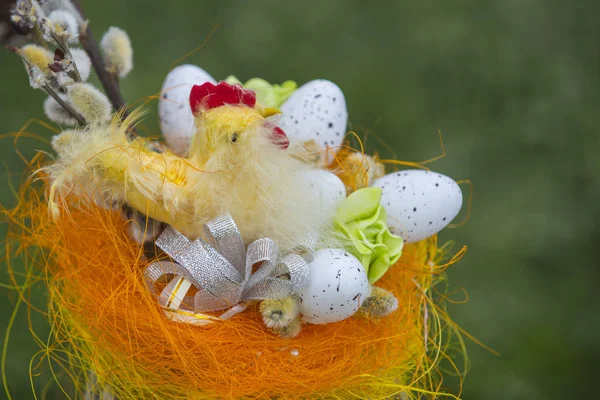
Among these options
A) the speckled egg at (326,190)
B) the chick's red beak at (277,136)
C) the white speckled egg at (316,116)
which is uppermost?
the chick's red beak at (277,136)

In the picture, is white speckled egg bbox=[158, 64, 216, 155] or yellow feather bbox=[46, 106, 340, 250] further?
white speckled egg bbox=[158, 64, 216, 155]

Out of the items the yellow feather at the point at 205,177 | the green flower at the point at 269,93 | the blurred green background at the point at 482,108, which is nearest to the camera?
the yellow feather at the point at 205,177

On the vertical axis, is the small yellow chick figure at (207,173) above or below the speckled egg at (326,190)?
above

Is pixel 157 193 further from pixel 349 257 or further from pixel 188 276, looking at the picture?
pixel 349 257

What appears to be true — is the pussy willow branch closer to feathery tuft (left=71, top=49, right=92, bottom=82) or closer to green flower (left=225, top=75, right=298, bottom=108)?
feathery tuft (left=71, top=49, right=92, bottom=82)

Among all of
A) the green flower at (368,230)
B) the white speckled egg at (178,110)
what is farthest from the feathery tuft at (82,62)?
the green flower at (368,230)

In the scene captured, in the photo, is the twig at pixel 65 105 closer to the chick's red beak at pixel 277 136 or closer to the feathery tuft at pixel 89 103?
the feathery tuft at pixel 89 103

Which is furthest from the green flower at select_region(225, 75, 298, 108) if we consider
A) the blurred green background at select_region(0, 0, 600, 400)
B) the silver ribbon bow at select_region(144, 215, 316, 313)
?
the blurred green background at select_region(0, 0, 600, 400)
